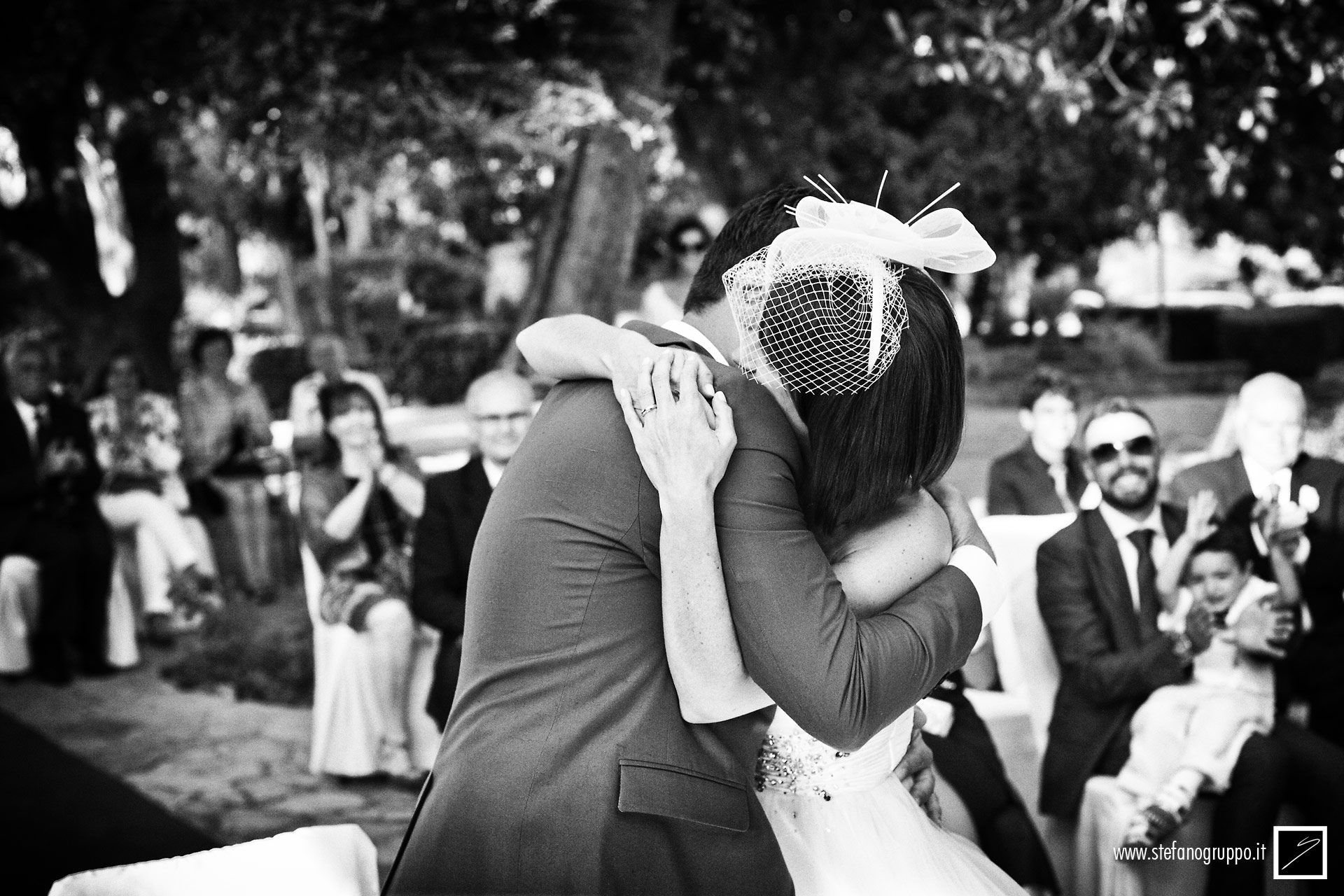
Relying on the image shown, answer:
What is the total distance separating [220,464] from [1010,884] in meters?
7.50

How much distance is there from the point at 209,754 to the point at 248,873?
13.8ft

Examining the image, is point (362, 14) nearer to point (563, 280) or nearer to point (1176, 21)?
point (563, 280)

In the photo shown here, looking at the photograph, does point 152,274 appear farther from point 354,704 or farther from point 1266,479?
Answer: point 1266,479

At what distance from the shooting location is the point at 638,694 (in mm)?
1837

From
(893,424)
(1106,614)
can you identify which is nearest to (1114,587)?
(1106,614)

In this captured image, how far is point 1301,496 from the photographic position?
186 inches

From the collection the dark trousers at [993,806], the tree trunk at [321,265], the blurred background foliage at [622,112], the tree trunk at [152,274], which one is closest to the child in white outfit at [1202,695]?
the dark trousers at [993,806]

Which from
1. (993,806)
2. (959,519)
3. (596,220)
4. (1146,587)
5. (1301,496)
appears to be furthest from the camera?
(596,220)

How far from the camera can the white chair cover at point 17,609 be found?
6.98 meters

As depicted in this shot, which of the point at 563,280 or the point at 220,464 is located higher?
the point at 563,280

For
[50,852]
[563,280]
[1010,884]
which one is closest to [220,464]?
[563,280]

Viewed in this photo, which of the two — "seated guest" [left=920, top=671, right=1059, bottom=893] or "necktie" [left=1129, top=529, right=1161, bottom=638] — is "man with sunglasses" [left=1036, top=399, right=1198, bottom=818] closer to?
"necktie" [left=1129, top=529, right=1161, bottom=638]

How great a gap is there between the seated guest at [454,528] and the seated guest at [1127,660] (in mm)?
1958

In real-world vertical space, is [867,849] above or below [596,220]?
below
